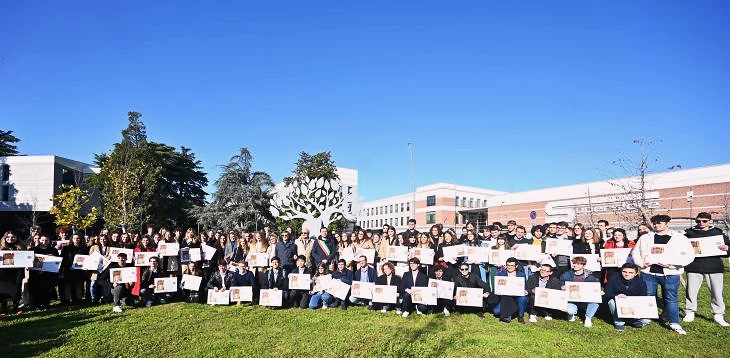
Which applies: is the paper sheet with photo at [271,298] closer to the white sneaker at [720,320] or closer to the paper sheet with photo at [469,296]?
the paper sheet with photo at [469,296]

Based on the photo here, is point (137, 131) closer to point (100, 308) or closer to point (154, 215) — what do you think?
point (154, 215)

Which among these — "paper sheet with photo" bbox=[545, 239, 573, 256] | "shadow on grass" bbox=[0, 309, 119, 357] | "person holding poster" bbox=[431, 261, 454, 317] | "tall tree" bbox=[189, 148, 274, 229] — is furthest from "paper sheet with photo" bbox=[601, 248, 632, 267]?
"tall tree" bbox=[189, 148, 274, 229]

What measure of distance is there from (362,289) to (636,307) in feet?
18.2

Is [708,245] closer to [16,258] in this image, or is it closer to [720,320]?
[720,320]

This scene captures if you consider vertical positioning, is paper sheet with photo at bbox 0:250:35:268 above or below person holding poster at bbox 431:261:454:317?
above

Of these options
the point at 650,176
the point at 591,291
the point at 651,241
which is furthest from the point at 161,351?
the point at 650,176

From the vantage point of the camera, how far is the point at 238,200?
38.9 meters

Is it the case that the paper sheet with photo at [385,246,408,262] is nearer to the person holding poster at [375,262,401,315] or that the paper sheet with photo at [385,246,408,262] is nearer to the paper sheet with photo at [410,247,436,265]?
the paper sheet with photo at [410,247,436,265]

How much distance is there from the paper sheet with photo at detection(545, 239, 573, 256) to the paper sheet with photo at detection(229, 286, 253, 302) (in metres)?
7.00

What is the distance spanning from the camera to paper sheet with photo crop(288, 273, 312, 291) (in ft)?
35.2

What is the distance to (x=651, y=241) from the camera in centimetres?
849

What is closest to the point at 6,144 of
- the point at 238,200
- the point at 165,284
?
the point at 238,200

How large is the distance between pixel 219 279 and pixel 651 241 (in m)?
9.62

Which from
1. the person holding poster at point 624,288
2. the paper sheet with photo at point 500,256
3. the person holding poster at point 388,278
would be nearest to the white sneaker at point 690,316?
the person holding poster at point 624,288
